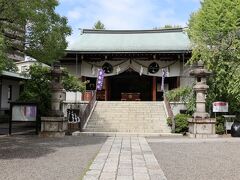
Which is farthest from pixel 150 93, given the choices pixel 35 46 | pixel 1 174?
pixel 1 174

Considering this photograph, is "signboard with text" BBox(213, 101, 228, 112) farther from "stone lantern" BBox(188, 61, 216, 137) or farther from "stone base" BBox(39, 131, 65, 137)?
"stone base" BBox(39, 131, 65, 137)

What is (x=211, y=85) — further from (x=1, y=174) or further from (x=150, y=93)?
(x=1, y=174)

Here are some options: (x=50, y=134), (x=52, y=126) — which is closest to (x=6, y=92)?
(x=52, y=126)

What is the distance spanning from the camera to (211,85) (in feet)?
71.8

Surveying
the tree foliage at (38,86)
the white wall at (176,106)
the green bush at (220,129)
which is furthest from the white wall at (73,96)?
the green bush at (220,129)

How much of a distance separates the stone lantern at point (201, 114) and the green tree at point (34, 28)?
7272 millimetres

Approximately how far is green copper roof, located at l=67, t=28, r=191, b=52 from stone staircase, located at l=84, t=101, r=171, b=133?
534cm

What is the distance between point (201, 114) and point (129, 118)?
18.6 ft

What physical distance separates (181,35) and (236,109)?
14.9 metres

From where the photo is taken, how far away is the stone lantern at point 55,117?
1902 cm

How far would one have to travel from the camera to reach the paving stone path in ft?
27.9

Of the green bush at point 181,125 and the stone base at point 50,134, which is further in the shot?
the green bush at point 181,125

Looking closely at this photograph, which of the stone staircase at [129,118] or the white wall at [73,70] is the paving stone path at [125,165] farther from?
the white wall at [73,70]

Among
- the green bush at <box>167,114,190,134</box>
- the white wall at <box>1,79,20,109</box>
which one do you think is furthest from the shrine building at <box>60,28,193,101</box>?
the green bush at <box>167,114,190,134</box>
